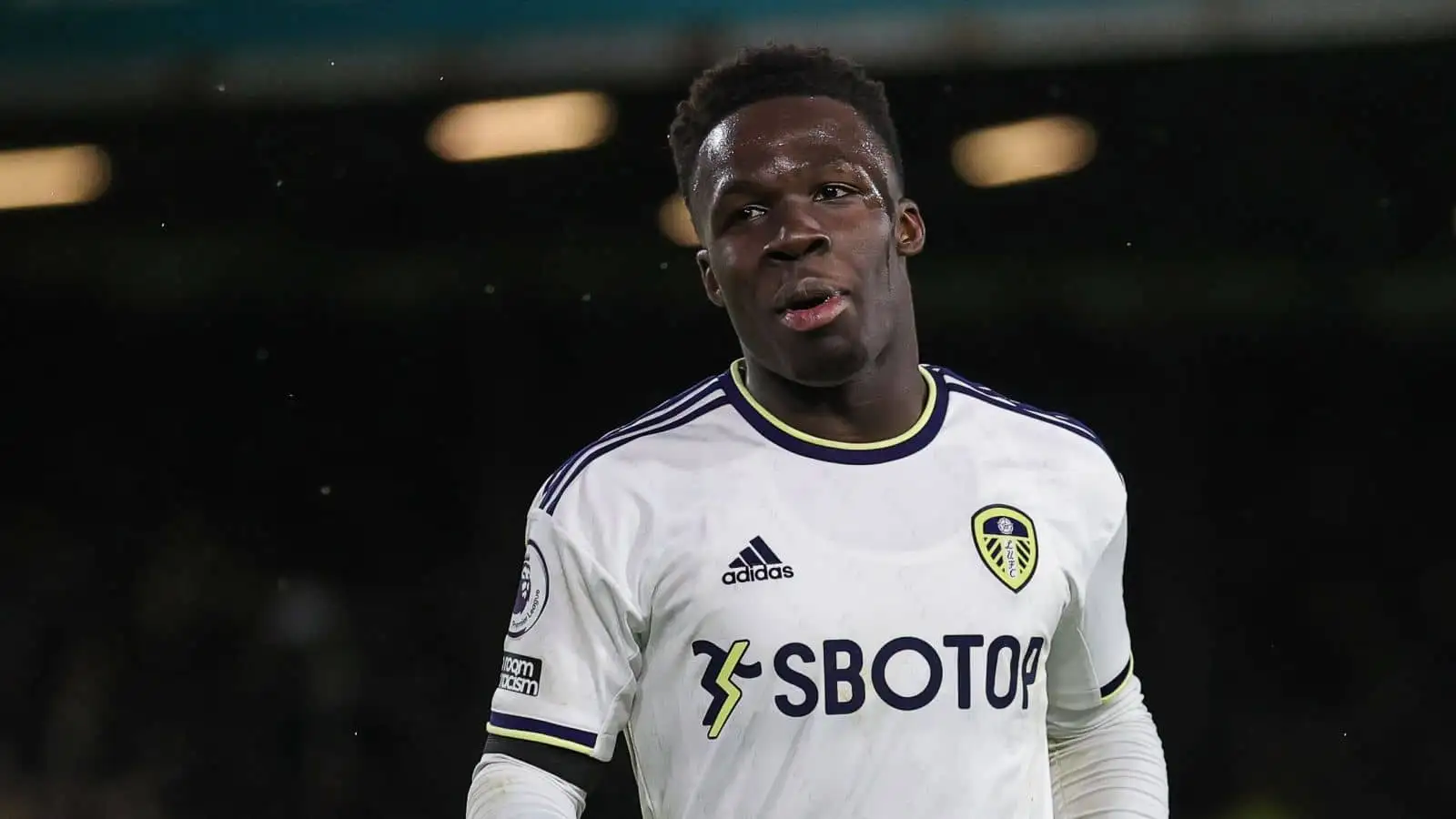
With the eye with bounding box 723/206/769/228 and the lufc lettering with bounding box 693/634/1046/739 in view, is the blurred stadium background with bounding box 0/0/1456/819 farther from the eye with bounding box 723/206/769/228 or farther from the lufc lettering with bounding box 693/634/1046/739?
the lufc lettering with bounding box 693/634/1046/739

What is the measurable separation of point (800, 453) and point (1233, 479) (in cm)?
249

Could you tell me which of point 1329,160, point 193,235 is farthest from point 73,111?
point 1329,160

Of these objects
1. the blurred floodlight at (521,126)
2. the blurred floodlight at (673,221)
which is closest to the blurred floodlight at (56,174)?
the blurred floodlight at (521,126)

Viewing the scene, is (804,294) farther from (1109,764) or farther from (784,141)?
(1109,764)

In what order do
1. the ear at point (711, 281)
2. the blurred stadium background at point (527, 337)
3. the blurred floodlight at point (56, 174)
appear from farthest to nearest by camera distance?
the blurred floodlight at point (56, 174)
the blurred stadium background at point (527, 337)
the ear at point (711, 281)

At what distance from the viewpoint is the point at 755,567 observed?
66.1 inches

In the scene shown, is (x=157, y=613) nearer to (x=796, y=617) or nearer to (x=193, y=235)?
(x=193, y=235)

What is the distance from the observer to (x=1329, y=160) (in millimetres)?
4094

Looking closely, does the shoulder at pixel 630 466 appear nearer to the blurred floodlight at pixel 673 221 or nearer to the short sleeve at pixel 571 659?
the short sleeve at pixel 571 659

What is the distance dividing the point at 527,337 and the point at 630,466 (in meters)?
2.24

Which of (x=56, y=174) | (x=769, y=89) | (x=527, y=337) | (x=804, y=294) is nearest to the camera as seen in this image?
(x=804, y=294)

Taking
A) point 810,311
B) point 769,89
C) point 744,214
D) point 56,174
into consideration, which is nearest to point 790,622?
point 810,311

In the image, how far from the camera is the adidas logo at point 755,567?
1.67m

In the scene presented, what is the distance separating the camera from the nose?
5.64ft
